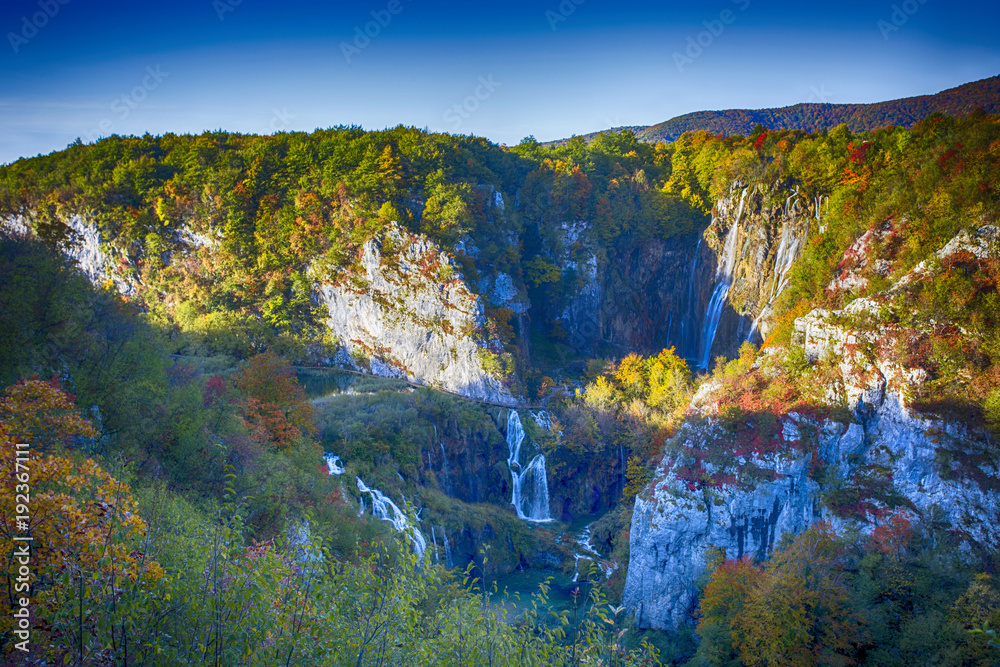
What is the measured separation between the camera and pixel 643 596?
85.2 feet

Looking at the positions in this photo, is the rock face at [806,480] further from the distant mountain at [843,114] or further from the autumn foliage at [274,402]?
the distant mountain at [843,114]

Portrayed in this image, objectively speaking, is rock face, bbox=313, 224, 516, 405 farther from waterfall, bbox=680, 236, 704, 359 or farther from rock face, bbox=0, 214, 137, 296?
waterfall, bbox=680, 236, 704, 359

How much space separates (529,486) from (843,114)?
190ft

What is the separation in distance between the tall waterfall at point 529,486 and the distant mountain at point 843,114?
3520cm

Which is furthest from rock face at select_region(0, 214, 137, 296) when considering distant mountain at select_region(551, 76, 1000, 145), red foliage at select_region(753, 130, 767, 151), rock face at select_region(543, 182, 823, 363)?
red foliage at select_region(753, 130, 767, 151)

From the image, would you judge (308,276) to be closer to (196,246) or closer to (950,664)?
(196,246)

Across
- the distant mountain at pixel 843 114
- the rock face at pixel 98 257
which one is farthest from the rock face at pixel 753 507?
the rock face at pixel 98 257

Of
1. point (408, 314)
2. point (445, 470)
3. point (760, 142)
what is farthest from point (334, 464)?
point (760, 142)

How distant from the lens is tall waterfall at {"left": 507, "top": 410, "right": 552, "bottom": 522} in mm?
38875

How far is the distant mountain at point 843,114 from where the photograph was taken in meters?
38.8

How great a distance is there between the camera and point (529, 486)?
39.6 meters

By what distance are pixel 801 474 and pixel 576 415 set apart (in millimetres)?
17545

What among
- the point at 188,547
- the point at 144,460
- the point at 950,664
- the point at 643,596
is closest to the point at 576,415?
the point at 643,596

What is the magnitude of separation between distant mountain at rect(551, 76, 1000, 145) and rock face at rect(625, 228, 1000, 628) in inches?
740
